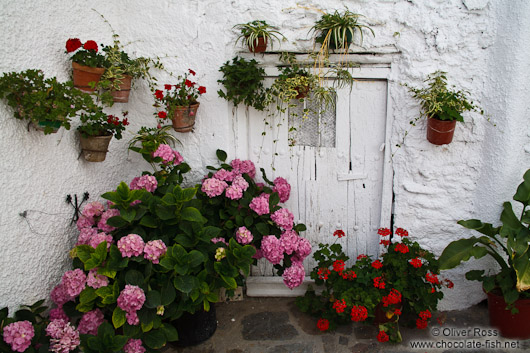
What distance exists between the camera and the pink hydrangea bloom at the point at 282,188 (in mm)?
3471

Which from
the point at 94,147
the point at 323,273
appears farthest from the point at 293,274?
the point at 94,147

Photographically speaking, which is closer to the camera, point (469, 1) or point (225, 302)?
point (469, 1)

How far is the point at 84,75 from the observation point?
2.81 meters

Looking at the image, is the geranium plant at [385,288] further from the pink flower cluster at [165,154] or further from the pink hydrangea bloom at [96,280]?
the pink hydrangea bloom at [96,280]

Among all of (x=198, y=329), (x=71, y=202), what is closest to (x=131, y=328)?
(x=198, y=329)

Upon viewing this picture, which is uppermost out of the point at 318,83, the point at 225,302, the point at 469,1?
the point at 469,1

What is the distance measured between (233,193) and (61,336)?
144 cm

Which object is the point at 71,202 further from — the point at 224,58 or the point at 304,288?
the point at 304,288

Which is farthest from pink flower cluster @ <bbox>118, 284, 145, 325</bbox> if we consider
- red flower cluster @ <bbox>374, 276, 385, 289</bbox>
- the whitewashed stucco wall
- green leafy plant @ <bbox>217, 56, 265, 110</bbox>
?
red flower cluster @ <bbox>374, 276, 385, 289</bbox>

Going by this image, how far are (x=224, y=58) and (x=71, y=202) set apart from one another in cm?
161

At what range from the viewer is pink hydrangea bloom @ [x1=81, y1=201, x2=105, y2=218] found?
2.89m

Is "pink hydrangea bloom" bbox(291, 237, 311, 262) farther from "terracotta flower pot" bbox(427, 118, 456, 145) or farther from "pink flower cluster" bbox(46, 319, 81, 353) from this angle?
"pink flower cluster" bbox(46, 319, 81, 353)

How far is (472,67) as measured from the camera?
3221 mm

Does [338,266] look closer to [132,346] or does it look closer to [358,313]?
[358,313]
